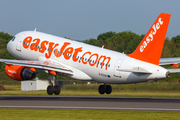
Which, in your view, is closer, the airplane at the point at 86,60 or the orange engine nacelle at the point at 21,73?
the airplane at the point at 86,60

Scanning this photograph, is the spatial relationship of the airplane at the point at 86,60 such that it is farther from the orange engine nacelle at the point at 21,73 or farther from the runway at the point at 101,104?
the runway at the point at 101,104

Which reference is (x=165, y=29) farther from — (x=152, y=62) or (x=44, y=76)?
(x=44, y=76)

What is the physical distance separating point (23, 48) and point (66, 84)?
7.36 metres

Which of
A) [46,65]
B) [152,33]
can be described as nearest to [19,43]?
[46,65]

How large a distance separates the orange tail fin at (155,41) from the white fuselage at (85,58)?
2.31 ft

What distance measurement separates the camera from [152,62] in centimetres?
3575

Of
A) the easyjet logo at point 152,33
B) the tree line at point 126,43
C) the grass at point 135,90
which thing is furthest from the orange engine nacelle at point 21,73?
the tree line at point 126,43

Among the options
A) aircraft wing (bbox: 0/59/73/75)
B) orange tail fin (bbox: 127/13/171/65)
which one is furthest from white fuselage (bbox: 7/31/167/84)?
orange tail fin (bbox: 127/13/171/65)

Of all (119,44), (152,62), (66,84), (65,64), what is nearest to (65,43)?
(65,64)

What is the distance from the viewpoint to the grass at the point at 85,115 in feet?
71.9

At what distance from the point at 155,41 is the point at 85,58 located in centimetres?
960

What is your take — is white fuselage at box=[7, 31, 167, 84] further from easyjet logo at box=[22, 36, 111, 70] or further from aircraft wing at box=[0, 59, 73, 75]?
aircraft wing at box=[0, 59, 73, 75]

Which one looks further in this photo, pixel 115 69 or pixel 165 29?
pixel 115 69

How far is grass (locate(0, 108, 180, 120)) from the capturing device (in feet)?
71.9
